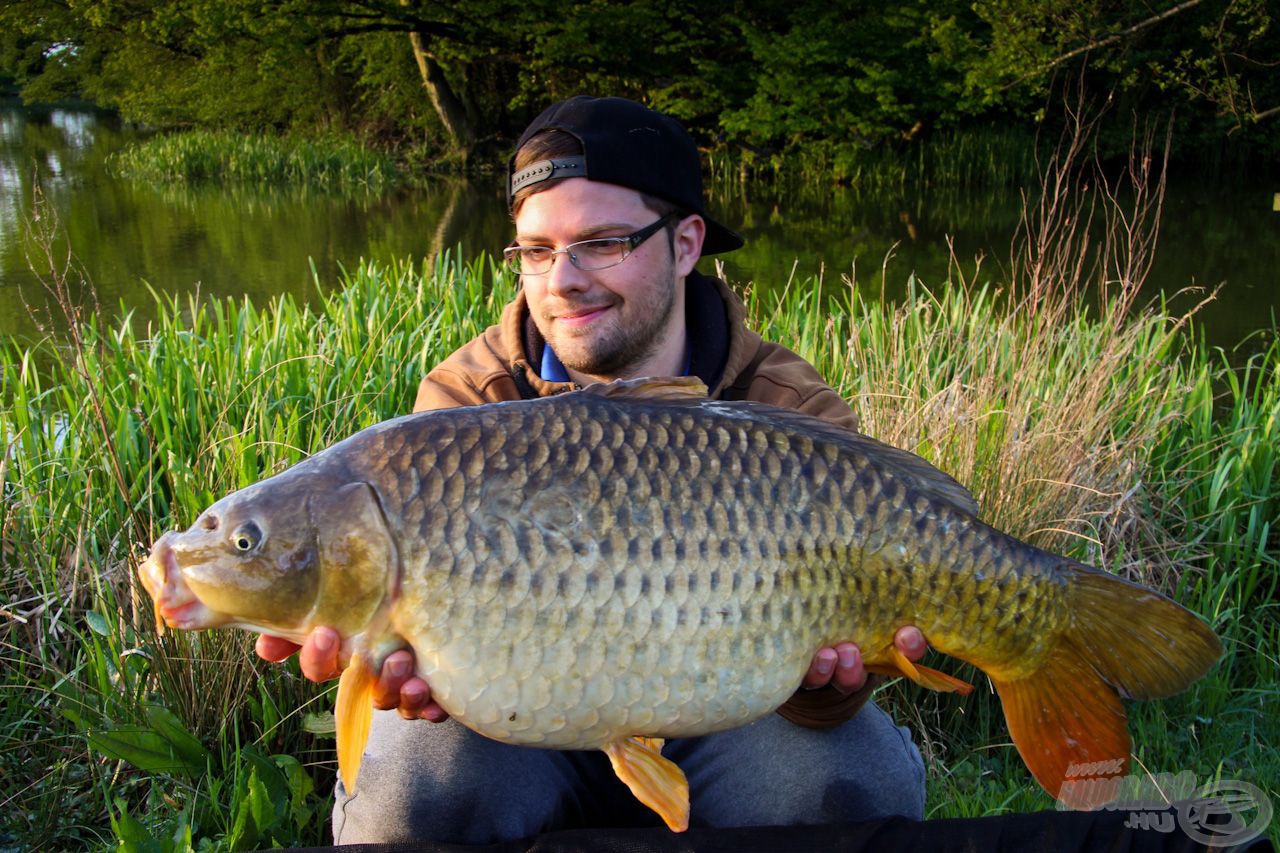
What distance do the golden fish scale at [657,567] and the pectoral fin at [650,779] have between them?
0.03 m

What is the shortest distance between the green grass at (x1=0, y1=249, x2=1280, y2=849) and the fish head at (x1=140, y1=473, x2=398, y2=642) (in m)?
0.50

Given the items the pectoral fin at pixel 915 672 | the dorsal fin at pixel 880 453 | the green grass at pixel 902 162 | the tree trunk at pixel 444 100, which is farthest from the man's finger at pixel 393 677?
the tree trunk at pixel 444 100

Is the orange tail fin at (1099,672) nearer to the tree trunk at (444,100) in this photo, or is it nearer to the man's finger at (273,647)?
the man's finger at (273,647)

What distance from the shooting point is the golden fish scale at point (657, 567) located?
3.59 feet

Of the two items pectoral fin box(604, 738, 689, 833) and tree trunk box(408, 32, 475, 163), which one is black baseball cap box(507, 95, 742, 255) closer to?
pectoral fin box(604, 738, 689, 833)

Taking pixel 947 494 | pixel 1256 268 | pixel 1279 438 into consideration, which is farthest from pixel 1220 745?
pixel 1256 268

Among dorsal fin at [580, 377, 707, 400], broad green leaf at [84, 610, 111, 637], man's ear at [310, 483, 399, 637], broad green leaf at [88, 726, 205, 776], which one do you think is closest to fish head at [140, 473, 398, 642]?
man's ear at [310, 483, 399, 637]

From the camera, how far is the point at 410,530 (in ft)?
3.60

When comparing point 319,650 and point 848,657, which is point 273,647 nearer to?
point 319,650

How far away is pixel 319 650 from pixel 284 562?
10 cm

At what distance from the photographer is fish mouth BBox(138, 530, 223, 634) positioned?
3.60 feet

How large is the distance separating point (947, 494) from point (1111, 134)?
14484 mm

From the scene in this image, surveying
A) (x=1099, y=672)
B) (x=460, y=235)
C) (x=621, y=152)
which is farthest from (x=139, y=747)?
(x=460, y=235)

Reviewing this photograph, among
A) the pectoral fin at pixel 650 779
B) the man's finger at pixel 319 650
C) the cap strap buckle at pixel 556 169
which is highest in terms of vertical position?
the cap strap buckle at pixel 556 169
